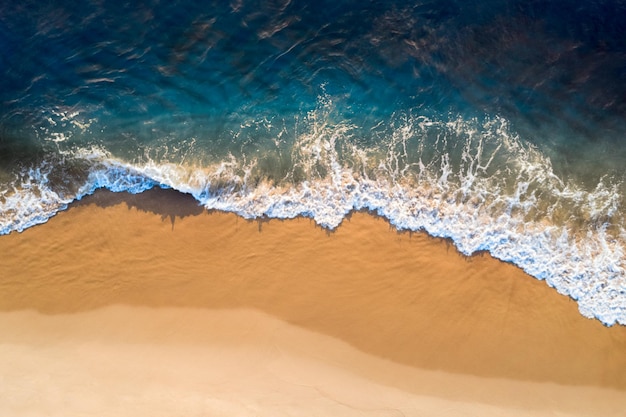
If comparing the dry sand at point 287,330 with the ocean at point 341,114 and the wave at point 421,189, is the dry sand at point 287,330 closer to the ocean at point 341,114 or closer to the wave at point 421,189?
the wave at point 421,189

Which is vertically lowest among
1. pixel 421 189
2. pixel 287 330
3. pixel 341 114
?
pixel 287 330

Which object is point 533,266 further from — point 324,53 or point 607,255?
point 324,53

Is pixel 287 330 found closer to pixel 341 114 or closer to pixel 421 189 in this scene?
pixel 421 189

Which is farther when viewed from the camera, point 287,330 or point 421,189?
point 421,189

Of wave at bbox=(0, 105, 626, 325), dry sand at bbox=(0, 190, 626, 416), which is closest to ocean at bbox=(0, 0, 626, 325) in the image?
wave at bbox=(0, 105, 626, 325)

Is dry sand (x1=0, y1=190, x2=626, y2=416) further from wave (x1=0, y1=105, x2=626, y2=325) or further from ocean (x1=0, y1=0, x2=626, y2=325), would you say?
ocean (x1=0, y1=0, x2=626, y2=325)

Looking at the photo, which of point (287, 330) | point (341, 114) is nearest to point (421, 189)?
point (341, 114)

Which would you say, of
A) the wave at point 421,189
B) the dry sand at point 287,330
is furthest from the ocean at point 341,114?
the dry sand at point 287,330
